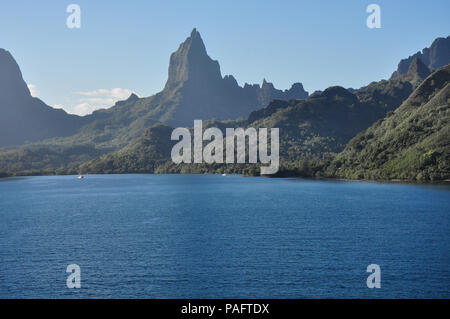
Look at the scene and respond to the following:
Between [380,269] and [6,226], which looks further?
[6,226]

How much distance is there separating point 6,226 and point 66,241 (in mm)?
37232

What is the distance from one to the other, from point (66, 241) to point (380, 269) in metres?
73.5

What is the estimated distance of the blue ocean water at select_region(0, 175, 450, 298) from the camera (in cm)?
6850

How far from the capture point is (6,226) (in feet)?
428

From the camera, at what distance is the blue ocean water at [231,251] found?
2697 inches

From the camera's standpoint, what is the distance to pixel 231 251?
91750 millimetres

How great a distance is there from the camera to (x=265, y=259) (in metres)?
84.2
